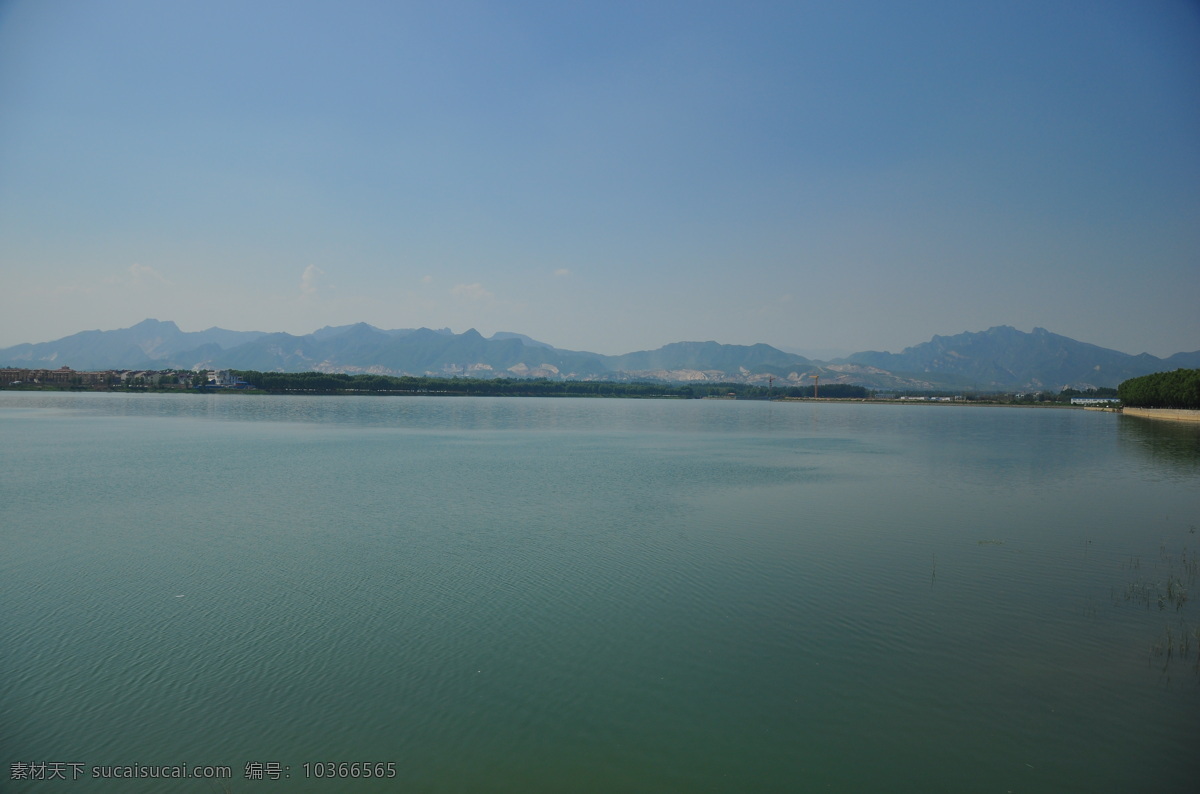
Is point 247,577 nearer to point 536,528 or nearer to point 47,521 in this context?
point 536,528

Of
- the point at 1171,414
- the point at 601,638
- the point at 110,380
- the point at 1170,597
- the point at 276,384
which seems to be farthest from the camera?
the point at 110,380

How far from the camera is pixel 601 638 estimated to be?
9.41 metres

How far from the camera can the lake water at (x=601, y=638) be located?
6469mm

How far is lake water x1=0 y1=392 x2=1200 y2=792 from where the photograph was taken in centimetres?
647

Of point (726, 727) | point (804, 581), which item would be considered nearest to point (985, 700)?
point (726, 727)

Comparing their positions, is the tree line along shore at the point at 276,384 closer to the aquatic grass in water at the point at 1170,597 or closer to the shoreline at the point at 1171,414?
the shoreline at the point at 1171,414

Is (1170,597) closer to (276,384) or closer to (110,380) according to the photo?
(276,384)

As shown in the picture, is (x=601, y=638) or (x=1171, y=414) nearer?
(x=601, y=638)

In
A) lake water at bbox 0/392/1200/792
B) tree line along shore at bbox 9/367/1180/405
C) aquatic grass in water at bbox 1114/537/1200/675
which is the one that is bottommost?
aquatic grass in water at bbox 1114/537/1200/675

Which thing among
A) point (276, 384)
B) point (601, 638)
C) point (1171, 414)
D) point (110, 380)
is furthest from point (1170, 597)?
point (110, 380)

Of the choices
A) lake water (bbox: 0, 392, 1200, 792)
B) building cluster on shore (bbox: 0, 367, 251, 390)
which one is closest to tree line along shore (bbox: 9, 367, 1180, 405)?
building cluster on shore (bbox: 0, 367, 251, 390)

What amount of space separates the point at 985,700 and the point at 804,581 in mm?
4569

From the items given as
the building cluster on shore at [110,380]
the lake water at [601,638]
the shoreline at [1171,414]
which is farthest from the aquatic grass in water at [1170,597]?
the building cluster on shore at [110,380]

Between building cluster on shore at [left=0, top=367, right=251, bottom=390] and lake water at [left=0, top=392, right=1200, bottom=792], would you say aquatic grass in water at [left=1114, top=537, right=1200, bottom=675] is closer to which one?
A: lake water at [left=0, top=392, right=1200, bottom=792]
